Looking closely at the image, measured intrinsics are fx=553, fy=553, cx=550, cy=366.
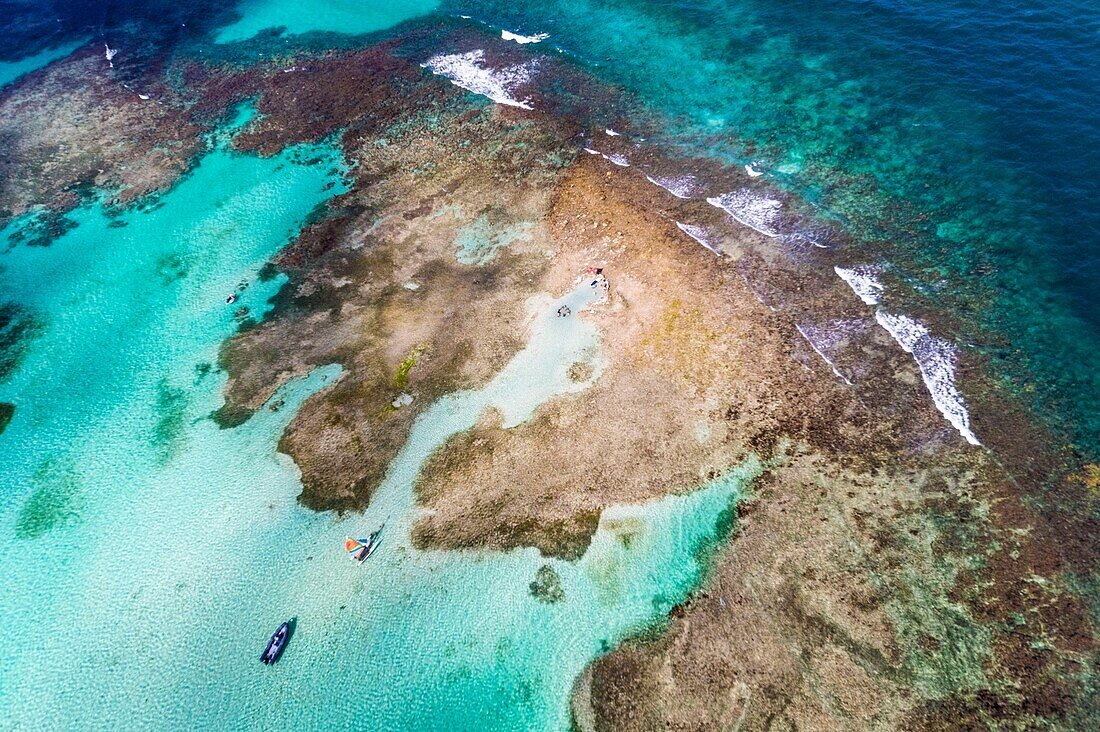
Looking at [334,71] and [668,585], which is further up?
[334,71]

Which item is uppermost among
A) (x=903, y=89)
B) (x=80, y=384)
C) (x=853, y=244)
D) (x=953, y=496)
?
(x=903, y=89)

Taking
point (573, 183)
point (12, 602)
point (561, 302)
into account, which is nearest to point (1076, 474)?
point (561, 302)

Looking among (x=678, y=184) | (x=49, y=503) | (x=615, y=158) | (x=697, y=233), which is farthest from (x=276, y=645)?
(x=615, y=158)

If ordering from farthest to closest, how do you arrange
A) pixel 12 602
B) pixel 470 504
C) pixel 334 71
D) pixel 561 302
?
pixel 334 71 → pixel 561 302 → pixel 470 504 → pixel 12 602

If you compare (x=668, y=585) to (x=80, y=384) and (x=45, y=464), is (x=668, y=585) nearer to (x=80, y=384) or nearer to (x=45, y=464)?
(x=45, y=464)

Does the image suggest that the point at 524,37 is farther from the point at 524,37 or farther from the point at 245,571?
the point at 245,571

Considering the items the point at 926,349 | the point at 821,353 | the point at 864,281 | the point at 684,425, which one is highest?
the point at 864,281
